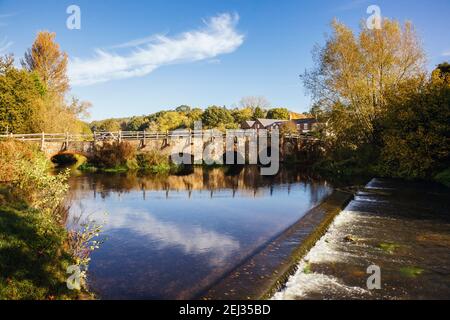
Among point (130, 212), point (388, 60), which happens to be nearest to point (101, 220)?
point (130, 212)

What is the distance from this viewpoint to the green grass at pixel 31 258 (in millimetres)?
5867

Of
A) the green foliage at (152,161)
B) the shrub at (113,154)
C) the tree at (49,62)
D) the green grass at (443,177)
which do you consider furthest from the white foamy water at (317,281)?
the tree at (49,62)

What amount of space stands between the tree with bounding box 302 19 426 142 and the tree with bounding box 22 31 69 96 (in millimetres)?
38305

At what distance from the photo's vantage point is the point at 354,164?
31203mm

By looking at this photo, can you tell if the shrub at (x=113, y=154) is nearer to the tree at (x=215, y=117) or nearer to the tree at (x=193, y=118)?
the tree at (x=193, y=118)

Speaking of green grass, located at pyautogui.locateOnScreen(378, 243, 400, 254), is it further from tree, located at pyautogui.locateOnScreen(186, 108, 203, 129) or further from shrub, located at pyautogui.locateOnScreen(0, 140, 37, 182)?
tree, located at pyautogui.locateOnScreen(186, 108, 203, 129)

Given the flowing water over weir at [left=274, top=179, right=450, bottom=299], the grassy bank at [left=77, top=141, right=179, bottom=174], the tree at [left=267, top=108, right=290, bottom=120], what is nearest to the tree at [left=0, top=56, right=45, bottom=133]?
the grassy bank at [left=77, top=141, right=179, bottom=174]

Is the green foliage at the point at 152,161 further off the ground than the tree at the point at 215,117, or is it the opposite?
the tree at the point at 215,117

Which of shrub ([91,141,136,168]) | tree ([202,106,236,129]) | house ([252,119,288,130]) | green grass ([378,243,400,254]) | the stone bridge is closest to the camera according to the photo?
green grass ([378,243,400,254])

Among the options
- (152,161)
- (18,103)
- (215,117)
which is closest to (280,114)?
(215,117)

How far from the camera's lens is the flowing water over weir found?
6.62 m

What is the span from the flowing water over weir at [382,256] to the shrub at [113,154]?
28.0 metres

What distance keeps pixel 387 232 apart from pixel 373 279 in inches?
162
